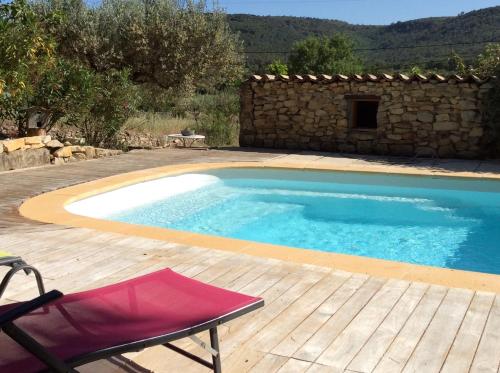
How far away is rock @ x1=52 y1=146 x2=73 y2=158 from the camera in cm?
1004

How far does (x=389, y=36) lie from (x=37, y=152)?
131ft

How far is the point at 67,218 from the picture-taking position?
582 centimetres

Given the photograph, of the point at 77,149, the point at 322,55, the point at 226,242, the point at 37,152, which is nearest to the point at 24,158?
the point at 37,152

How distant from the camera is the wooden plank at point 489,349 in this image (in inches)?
107

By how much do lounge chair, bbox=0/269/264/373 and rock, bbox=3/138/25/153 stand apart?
7.19 metres

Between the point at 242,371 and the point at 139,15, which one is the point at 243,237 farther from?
the point at 139,15

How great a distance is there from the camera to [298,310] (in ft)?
11.2

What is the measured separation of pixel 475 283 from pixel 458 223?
4.36 metres

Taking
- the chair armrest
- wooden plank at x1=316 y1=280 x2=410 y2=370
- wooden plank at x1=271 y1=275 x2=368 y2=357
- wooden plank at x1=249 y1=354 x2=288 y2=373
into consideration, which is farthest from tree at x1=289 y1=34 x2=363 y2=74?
the chair armrest

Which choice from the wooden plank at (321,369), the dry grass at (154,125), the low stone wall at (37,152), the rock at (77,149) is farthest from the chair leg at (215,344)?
the dry grass at (154,125)

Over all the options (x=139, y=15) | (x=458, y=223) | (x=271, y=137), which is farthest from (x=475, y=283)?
(x=139, y=15)

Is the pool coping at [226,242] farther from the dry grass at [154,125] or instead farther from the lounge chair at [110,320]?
the dry grass at [154,125]

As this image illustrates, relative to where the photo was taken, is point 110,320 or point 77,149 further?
point 77,149

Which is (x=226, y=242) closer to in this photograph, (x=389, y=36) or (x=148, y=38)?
(x=148, y=38)
